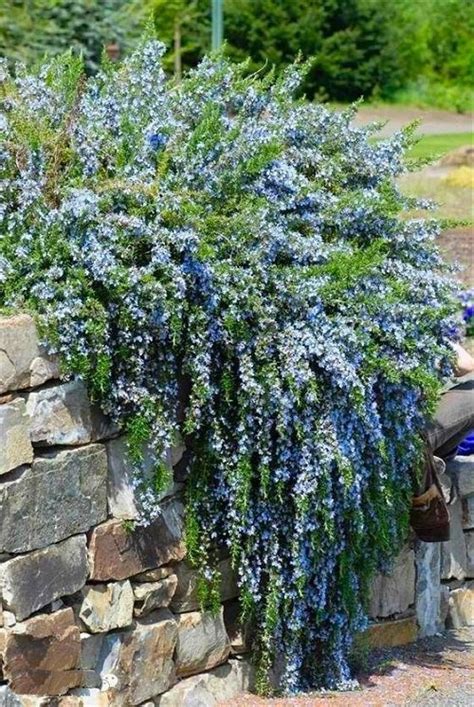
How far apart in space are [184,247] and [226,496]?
0.90m

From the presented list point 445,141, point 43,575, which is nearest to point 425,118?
point 445,141

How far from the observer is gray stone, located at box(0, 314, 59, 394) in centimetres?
415

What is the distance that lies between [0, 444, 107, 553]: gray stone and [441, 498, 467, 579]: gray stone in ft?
7.41

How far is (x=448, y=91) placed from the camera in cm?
2716

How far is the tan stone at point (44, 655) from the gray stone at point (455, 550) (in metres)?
2.30

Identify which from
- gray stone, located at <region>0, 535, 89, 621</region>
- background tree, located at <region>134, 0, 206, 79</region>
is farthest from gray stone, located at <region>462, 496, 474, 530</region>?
background tree, located at <region>134, 0, 206, 79</region>

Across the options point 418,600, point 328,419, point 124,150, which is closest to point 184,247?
point 124,150

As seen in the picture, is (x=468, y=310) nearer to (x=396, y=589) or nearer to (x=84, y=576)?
(x=396, y=589)

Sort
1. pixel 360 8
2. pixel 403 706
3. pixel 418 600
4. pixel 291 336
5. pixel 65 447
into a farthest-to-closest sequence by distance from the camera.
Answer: pixel 360 8
pixel 418 600
pixel 403 706
pixel 291 336
pixel 65 447

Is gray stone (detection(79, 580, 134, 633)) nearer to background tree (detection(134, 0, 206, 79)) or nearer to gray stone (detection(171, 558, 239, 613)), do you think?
gray stone (detection(171, 558, 239, 613))

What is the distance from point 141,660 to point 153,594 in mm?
225

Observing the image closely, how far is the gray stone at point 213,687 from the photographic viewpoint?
16.0 feet

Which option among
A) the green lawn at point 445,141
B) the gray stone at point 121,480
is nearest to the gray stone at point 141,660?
the gray stone at point 121,480

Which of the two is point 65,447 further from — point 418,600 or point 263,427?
point 418,600
